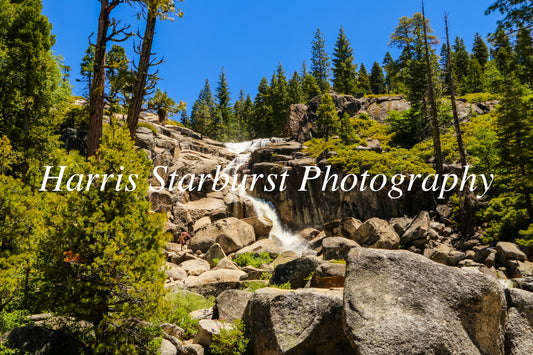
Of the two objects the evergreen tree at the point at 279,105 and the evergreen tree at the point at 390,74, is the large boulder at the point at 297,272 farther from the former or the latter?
the evergreen tree at the point at 390,74

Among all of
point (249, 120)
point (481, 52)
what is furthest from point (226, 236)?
point (481, 52)

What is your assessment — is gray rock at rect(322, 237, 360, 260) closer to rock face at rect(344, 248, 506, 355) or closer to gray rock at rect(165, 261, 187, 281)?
gray rock at rect(165, 261, 187, 281)

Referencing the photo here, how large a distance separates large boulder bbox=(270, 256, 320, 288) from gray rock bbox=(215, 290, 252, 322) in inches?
93.2

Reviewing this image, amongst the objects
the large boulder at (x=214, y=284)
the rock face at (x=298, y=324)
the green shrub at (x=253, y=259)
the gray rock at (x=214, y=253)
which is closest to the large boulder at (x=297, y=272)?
the large boulder at (x=214, y=284)

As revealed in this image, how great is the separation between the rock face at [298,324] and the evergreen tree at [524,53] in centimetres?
1335

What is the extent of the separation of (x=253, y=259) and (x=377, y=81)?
60496mm

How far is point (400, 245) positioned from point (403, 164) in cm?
815

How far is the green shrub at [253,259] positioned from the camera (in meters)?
20.3

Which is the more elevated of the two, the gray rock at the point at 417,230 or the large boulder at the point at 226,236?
the gray rock at the point at 417,230

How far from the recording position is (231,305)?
9.25 m

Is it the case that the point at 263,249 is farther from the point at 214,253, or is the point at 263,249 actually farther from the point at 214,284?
the point at 214,284

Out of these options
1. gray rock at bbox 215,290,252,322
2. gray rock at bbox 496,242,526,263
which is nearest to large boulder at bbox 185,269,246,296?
gray rock at bbox 215,290,252,322

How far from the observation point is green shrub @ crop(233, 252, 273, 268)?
20.3 meters

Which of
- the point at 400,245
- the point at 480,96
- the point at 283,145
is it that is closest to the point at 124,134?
the point at 400,245
